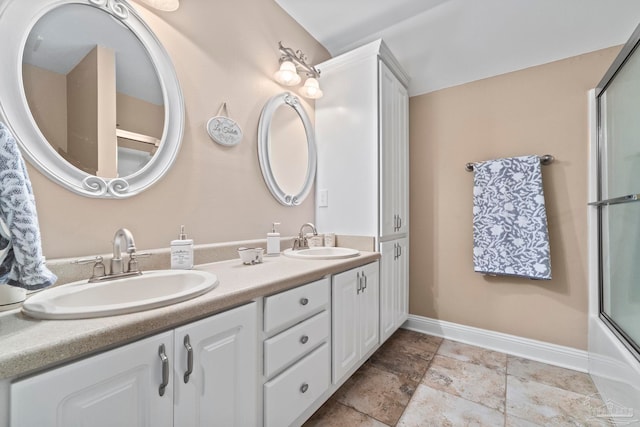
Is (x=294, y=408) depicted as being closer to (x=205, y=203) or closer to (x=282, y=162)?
(x=205, y=203)

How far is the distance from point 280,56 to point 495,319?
259cm

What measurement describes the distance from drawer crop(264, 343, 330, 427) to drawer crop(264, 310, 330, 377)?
4 cm

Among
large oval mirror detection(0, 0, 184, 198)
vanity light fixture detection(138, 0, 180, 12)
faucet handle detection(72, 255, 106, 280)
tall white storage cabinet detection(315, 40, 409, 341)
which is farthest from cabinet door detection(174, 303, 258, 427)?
vanity light fixture detection(138, 0, 180, 12)

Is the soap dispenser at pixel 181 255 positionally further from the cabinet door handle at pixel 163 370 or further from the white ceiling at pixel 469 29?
the white ceiling at pixel 469 29

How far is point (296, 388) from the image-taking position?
1.16 m

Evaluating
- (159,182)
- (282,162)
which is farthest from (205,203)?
(282,162)

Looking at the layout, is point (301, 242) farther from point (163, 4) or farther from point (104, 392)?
point (163, 4)

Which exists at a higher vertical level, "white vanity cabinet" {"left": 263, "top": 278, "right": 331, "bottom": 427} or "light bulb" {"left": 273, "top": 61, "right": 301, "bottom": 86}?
"light bulb" {"left": 273, "top": 61, "right": 301, "bottom": 86}

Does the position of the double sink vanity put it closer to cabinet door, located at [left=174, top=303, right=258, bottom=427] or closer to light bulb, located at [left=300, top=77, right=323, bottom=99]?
cabinet door, located at [left=174, top=303, right=258, bottom=427]

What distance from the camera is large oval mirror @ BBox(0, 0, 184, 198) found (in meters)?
0.91

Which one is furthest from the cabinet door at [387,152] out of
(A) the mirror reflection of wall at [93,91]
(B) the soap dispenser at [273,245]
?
(A) the mirror reflection of wall at [93,91]

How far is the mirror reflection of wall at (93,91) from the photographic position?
3.14 ft

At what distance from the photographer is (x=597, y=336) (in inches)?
63.9

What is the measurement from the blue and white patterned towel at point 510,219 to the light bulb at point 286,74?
155 centimetres
